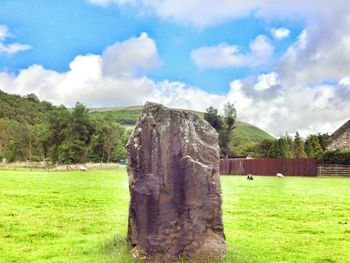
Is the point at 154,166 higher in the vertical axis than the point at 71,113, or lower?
lower

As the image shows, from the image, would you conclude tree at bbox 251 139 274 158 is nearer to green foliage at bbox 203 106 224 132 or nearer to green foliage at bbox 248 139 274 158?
green foliage at bbox 248 139 274 158

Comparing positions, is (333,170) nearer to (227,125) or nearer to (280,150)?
(280,150)

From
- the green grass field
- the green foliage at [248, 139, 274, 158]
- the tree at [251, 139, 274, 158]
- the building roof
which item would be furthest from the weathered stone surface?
the tree at [251, 139, 274, 158]

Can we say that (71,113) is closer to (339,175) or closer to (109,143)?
(109,143)

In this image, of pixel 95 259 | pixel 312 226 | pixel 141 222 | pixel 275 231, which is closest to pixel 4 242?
pixel 95 259

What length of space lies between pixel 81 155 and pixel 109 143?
31.2 ft

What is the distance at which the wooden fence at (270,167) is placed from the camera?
235 feet

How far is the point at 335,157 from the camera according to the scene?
71.4 meters

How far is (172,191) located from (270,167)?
67.2 metres

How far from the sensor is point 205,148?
11.8 metres

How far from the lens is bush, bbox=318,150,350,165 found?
71.0 meters

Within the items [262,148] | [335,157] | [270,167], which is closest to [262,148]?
[262,148]

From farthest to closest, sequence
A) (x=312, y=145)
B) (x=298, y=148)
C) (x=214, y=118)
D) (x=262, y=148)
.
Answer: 1. (x=262, y=148)
2. (x=214, y=118)
3. (x=312, y=145)
4. (x=298, y=148)

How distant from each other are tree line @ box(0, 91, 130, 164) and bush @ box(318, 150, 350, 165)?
58.5 metres
